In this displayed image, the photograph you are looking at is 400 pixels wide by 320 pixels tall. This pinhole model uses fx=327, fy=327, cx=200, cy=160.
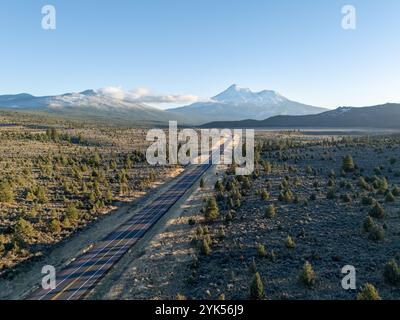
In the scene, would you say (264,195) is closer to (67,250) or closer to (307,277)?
(307,277)


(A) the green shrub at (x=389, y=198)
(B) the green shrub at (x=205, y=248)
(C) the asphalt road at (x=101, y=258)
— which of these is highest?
(A) the green shrub at (x=389, y=198)

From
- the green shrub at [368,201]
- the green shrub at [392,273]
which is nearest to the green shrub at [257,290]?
the green shrub at [392,273]

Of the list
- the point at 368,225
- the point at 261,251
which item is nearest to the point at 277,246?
the point at 261,251

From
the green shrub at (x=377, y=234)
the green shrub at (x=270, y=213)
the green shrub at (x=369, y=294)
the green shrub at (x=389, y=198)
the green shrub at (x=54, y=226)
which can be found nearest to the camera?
the green shrub at (x=369, y=294)

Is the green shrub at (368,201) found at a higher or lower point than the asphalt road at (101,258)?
higher

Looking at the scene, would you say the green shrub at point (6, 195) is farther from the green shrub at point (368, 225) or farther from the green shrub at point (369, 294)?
the green shrub at point (368, 225)

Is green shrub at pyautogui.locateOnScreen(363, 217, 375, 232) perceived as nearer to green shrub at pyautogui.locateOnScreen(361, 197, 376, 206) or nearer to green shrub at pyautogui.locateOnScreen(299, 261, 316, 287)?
green shrub at pyautogui.locateOnScreen(361, 197, 376, 206)

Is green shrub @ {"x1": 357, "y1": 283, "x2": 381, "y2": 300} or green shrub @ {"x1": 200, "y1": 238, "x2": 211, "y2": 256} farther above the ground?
green shrub @ {"x1": 357, "y1": 283, "x2": 381, "y2": 300}

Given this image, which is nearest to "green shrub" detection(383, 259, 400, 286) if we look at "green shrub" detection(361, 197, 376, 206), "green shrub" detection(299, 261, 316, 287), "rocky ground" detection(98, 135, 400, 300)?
"rocky ground" detection(98, 135, 400, 300)

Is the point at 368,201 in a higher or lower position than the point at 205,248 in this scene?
higher
